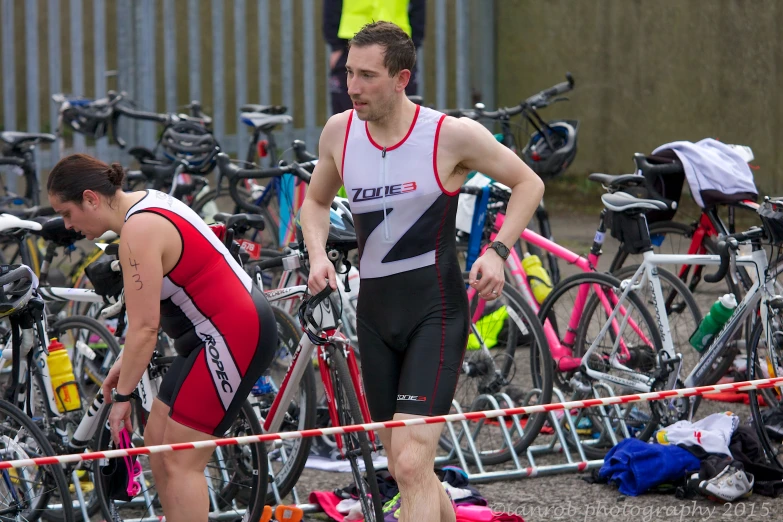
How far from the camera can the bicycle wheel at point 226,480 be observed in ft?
16.4

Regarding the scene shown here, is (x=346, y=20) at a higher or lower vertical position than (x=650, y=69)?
higher

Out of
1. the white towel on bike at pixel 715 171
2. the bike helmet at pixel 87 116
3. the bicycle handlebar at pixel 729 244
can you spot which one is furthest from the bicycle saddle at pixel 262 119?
the bicycle handlebar at pixel 729 244

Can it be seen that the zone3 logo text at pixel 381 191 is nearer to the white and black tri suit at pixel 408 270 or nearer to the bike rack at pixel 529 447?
the white and black tri suit at pixel 408 270

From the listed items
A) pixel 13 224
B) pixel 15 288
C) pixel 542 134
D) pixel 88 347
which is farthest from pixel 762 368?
pixel 13 224

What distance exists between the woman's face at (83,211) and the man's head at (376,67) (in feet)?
3.17

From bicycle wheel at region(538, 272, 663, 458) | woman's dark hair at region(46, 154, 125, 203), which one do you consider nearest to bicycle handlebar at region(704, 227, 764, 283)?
bicycle wheel at region(538, 272, 663, 458)

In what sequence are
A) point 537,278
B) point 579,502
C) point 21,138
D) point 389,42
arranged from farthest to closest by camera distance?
1. point 21,138
2. point 537,278
3. point 579,502
4. point 389,42

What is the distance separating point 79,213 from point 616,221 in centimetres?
301

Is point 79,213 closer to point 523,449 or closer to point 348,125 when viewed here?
point 348,125

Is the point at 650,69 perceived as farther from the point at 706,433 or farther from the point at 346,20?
the point at 706,433

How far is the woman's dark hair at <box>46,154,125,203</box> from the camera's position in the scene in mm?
4266

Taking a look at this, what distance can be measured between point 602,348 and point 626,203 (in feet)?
2.43

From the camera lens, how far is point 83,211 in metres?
4.29

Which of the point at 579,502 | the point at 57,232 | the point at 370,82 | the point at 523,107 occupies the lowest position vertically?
the point at 579,502
